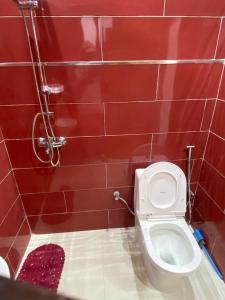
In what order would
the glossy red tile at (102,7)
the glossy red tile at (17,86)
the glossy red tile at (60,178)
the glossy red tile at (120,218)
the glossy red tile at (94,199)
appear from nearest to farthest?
the glossy red tile at (102,7)
the glossy red tile at (17,86)
the glossy red tile at (60,178)
the glossy red tile at (94,199)
the glossy red tile at (120,218)

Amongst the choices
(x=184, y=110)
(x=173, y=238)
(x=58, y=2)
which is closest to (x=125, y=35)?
(x=58, y=2)

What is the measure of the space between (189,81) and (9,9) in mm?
1211

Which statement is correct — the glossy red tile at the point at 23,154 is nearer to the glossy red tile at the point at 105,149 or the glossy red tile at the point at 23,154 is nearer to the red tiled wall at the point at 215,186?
the glossy red tile at the point at 105,149

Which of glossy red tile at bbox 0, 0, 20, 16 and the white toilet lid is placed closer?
glossy red tile at bbox 0, 0, 20, 16

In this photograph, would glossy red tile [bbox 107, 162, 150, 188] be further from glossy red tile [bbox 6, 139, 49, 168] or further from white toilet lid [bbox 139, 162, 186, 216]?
glossy red tile [bbox 6, 139, 49, 168]

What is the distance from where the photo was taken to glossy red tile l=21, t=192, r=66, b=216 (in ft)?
5.25

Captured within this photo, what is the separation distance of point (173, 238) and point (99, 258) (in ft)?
2.11

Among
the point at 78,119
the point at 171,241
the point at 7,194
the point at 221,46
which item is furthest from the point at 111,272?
the point at 221,46

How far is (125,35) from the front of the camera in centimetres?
118

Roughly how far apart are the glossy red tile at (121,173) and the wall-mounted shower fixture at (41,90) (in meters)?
0.44

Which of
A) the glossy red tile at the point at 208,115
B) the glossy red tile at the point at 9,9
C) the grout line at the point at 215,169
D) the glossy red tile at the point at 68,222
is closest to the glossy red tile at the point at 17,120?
the glossy red tile at the point at 9,9

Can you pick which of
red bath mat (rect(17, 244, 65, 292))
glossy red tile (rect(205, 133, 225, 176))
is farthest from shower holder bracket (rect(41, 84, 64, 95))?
red bath mat (rect(17, 244, 65, 292))

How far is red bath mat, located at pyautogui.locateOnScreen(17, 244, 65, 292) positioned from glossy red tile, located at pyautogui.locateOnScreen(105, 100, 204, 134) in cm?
115

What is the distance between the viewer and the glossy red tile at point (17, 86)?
121 cm
